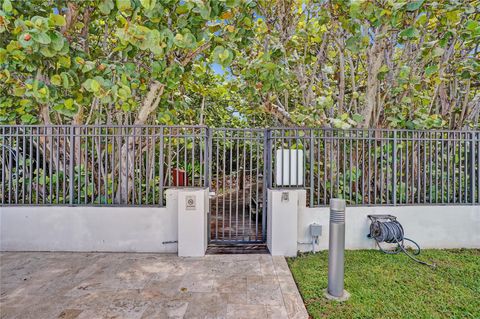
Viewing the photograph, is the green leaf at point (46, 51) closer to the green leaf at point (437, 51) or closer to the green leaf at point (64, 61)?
the green leaf at point (64, 61)

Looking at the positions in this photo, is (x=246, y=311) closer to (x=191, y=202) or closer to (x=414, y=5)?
(x=191, y=202)

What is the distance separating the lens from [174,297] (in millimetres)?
3135

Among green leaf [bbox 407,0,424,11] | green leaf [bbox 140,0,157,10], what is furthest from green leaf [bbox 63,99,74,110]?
green leaf [bbox 407,0,424,11]

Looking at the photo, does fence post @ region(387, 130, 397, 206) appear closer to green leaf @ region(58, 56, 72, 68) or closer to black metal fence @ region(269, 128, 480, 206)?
black metal fence @ region(269, 128, 480, 206)

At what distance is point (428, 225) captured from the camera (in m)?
4.75

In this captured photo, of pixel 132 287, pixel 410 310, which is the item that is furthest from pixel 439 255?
pixel 132 287

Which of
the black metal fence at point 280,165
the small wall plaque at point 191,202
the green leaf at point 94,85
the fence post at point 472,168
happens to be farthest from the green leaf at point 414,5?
the green leaf at point 94,85

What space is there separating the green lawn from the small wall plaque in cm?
174

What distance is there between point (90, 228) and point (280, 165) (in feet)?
11.2

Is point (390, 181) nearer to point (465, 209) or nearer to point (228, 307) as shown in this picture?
point (465, 209)

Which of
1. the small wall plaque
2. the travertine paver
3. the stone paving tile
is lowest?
the stone paving tile

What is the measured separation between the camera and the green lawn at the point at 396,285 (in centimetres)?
286

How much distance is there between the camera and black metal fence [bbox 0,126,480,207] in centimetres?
464

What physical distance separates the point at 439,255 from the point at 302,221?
7.53 feet
